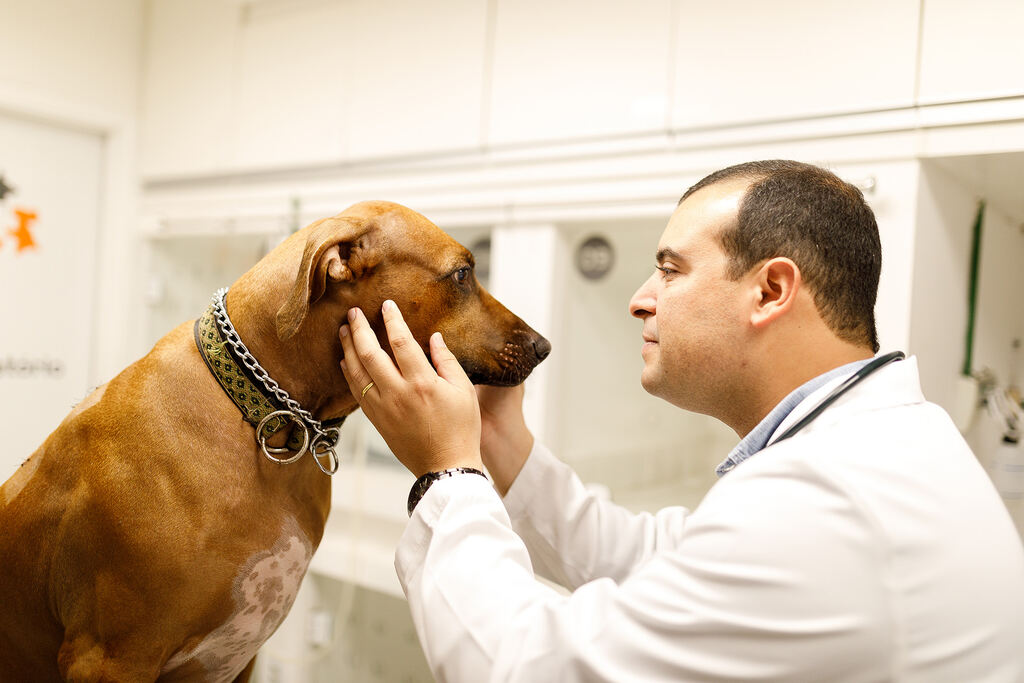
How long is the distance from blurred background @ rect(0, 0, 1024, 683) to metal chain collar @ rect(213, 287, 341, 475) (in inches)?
44.2

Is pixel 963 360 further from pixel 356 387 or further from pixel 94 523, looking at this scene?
pixel 94 523

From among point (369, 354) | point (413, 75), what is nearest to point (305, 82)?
point (413, 75)

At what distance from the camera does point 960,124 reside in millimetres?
1580

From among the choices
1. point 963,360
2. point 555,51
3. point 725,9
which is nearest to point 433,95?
point 555,51

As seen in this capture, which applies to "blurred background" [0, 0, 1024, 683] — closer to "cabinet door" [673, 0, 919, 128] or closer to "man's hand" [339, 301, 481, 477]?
"cabinet door" [673, 0, 919, 128]

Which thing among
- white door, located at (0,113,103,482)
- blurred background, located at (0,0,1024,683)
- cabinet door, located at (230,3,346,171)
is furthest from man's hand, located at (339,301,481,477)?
white door, located at (0,113,103,482)

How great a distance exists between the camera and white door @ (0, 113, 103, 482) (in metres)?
2.89

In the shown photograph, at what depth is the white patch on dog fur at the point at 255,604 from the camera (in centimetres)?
110

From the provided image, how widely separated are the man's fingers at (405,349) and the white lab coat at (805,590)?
0.81ft

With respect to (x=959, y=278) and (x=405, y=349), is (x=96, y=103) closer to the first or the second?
(x=405, y=349)

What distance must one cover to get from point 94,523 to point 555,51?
163 cm

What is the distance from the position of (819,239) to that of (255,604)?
0.90 metres

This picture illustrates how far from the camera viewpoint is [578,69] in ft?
6.89

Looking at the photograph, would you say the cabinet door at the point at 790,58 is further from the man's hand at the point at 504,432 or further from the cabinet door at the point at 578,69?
the man's hand at the point at 504,432
